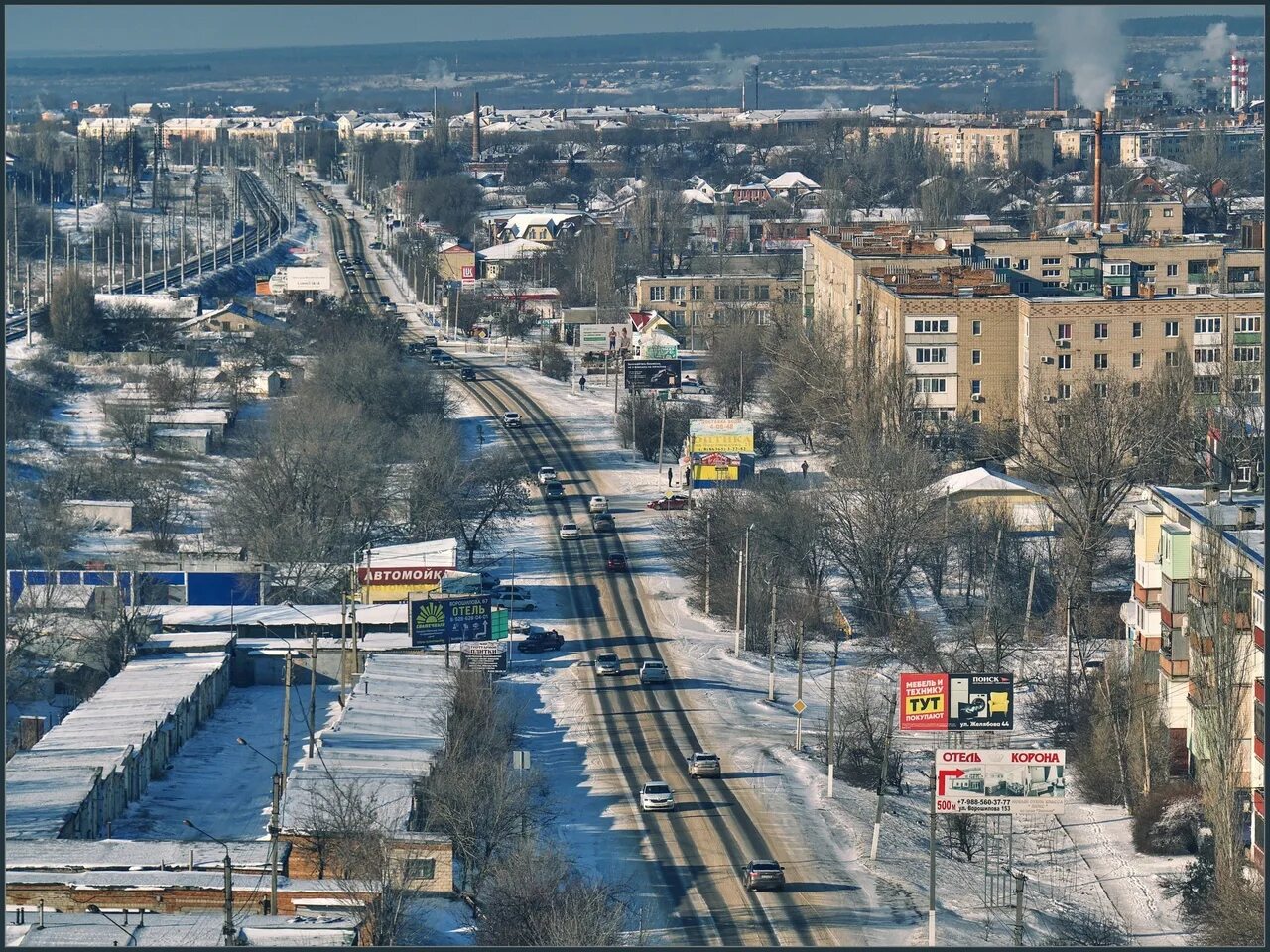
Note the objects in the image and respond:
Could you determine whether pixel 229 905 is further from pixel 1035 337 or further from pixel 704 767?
pixel 1035 337

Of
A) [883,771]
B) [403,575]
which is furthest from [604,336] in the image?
[883,771]

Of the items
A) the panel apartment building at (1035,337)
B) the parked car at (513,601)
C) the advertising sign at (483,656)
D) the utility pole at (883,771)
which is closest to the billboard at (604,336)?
the panel apartment building at (1035,337)

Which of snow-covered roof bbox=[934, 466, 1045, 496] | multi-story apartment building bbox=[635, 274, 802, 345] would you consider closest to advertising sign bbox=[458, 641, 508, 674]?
snow-covered roof bbox=[934, 466, 1045, 496]

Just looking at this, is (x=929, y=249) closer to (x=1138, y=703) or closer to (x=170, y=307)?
(x=170, y=307)

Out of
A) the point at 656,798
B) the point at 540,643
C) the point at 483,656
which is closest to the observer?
the point at 656,798

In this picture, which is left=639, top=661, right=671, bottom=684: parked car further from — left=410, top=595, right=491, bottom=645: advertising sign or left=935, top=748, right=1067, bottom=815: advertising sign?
left=935, top=748, right=1067, bottom=815: advertising sign

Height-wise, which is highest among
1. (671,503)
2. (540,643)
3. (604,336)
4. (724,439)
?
(604,336)

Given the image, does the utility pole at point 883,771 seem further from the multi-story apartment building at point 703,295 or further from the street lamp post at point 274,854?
the multi-story apartment building at point 703,295
